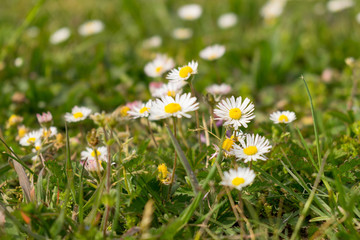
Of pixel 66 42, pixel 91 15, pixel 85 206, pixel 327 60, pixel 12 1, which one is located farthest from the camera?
pixel 12 1

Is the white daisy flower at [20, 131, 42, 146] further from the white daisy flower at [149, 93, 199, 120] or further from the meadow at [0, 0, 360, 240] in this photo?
the white daisy flower at [149, 93, 199, 120]

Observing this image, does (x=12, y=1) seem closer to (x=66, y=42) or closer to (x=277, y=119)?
(x=66, y=42)

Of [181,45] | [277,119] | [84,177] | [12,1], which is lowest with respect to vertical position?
[84,177]

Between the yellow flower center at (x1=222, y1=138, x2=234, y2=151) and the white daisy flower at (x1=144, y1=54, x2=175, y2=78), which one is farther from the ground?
the white daisy flower at (x1=144, y1=54, x2=175, y2=78)

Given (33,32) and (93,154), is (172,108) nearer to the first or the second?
(93,154)

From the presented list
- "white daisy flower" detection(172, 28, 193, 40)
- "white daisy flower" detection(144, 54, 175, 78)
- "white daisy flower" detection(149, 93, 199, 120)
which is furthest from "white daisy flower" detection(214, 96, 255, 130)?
"white daisy flower" detection(172, 28, 193, 40)

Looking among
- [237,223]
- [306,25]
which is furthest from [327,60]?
[237,223]

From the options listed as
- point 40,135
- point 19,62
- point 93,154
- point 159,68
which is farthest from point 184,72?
point 19,62
